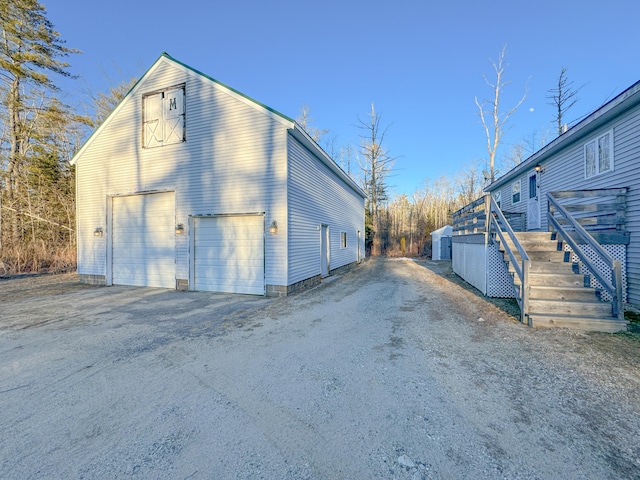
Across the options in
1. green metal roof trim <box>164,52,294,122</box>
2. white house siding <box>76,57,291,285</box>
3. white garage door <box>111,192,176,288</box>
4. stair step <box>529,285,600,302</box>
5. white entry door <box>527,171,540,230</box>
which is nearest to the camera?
stair step <box>529,285,600,302</box>

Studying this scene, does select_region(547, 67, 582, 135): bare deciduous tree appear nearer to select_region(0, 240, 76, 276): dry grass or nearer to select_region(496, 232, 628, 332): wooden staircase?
select_region(496, 232, 628, 332): wooden staircase

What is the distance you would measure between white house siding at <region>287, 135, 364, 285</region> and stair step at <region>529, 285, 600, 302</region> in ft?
17.6

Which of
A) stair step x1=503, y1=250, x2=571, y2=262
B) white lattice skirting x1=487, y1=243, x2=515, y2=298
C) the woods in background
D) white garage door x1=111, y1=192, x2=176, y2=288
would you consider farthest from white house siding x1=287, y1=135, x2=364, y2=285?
the woods in background

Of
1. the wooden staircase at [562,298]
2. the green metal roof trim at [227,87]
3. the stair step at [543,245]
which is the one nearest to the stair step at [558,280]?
the wooden staircase at [562,298]

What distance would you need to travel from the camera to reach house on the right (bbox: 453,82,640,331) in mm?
4324

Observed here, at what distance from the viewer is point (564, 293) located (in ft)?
15.3

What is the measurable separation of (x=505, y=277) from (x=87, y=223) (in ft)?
43.4

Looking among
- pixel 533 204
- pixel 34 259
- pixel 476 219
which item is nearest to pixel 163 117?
pixel 34 259

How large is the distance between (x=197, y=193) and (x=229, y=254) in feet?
6.83

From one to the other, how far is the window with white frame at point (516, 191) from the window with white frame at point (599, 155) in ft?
13.9

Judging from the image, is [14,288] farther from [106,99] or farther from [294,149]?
[106,99]

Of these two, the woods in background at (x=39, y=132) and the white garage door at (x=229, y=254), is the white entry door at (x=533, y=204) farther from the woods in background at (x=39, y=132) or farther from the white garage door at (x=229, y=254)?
the white garage door at (x=229, y=254)

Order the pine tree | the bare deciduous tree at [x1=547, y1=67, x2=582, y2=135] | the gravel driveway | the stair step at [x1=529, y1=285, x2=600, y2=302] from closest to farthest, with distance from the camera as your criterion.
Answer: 1. the gravel driveway
2. the stair step at [x1=529, y1=285, x2=600, y2=302]
3. the pine tree
4. the bare deciduous tree at [x1=547, y1=67, x2=582, y2=135]

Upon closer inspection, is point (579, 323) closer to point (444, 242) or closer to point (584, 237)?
point (584, 237)
